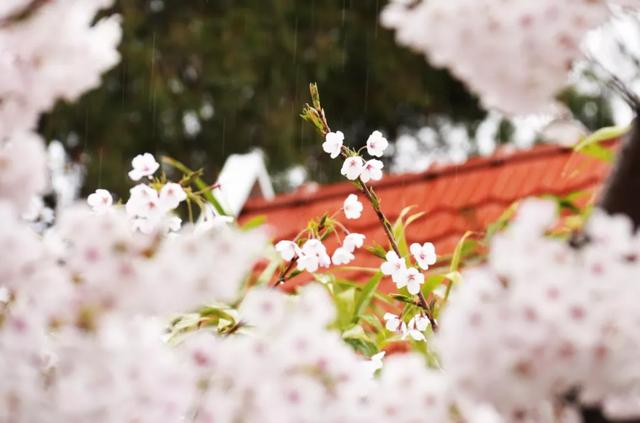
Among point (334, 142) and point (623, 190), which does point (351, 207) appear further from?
point (623, 190)

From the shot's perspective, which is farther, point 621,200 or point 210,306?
point 210,306

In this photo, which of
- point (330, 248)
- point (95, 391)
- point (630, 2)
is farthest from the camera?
point (330, 248)

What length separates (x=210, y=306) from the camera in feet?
5.44

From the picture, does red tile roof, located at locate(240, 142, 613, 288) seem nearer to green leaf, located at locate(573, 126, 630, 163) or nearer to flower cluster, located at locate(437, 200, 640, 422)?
green leaf, located at locate(573, 126, 630, 163)

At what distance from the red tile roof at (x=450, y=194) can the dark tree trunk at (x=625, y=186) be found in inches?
76.3

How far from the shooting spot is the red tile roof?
9.14 ft

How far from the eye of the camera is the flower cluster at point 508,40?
2.68 ft

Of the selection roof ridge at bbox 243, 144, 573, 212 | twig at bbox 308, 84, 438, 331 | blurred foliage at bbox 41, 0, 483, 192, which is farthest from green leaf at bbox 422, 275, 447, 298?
blurred foliage at bbox 41, 0, 483, 192

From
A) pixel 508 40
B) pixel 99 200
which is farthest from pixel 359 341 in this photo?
pixel 508 40

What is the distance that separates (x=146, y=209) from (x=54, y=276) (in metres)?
0.40

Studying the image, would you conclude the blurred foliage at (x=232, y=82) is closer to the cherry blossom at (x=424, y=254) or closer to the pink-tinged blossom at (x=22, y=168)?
the cherry blossom at (x=424, y=254)

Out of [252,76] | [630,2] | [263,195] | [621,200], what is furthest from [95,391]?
[252,76]

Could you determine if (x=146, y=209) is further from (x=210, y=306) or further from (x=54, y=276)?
(x=210, y=306)

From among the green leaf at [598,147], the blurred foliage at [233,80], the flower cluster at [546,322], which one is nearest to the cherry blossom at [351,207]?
the green leaf at [598,147]
